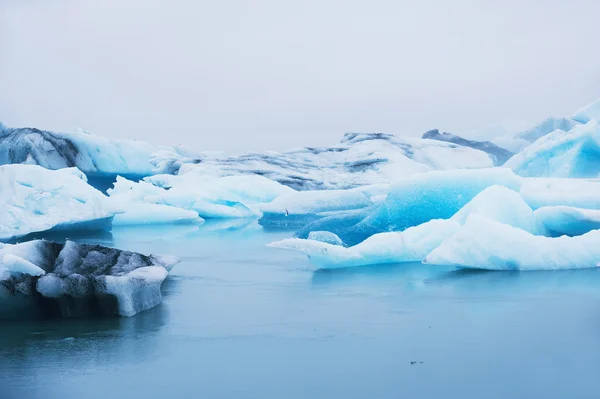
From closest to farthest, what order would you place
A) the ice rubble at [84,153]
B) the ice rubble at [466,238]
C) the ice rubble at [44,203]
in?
the ice rubble at [466,238] → the ice rubble at [44,203] → the ice rubble at [84,153]

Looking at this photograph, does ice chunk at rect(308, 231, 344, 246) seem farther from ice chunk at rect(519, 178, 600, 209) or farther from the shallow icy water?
ice chunk at rect(519, 178, 600, 209)

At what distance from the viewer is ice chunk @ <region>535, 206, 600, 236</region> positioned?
6879 mm

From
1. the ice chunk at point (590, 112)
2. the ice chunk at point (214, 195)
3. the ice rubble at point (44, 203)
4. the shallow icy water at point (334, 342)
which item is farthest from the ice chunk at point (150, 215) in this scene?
the ice chunk at point (590, 112)

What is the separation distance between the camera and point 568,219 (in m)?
7.08

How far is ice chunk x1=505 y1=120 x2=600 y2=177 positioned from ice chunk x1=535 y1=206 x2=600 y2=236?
5061 millimetres

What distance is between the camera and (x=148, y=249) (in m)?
8.94

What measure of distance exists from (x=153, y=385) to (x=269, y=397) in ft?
1.92

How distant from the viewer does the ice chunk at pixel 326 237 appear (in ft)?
25.6

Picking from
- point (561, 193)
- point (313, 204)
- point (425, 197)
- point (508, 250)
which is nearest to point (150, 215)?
point (313, 204)

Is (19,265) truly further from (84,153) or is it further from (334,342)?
(84,153)

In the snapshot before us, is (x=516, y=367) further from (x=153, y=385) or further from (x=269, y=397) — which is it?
(x=153, y=385)

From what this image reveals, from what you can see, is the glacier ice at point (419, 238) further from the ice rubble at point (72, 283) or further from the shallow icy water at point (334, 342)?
the ice rubble at point (72, 283)

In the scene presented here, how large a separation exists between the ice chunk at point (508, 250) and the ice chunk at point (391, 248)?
2.08 feet

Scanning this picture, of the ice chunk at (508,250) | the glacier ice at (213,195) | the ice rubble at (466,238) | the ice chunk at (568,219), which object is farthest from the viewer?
the glacier ice at (213,195)
